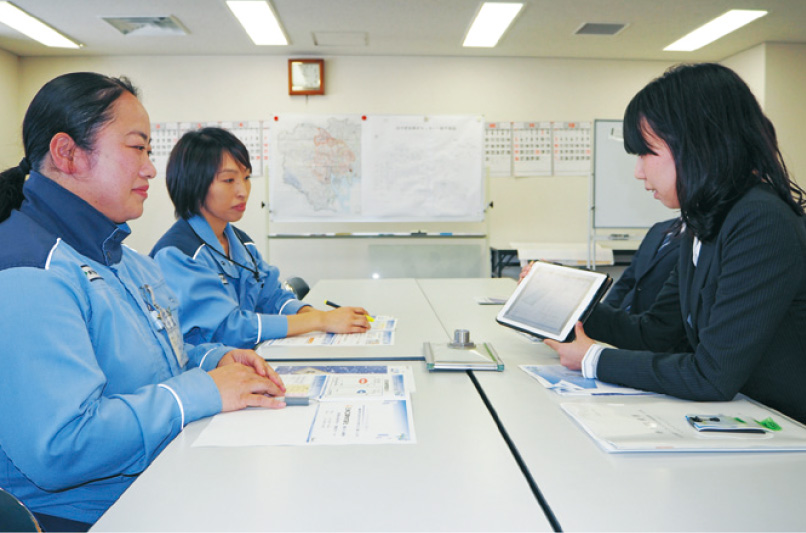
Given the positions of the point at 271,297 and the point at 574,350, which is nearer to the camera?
the point at 574,350

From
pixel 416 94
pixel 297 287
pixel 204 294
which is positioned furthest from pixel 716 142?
pixel 416 94

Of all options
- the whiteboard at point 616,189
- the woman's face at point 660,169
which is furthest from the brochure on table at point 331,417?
the whiteboard at point 616,189

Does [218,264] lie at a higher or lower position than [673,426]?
higher

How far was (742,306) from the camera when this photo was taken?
1.03 meters

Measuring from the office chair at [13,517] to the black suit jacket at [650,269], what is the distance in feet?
6.46

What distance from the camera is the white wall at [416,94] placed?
4.97 meters

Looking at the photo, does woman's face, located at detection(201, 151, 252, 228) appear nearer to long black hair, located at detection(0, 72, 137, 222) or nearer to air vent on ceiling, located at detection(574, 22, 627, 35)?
long black hair, located at detection(0, 72, 137, 222)

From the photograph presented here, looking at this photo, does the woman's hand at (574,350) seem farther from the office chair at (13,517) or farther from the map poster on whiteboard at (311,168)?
the map poster on whiteboard at (311,168)

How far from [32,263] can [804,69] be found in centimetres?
574

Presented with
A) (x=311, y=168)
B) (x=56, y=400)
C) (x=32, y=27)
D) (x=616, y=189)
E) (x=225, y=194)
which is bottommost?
(x=56, y=400)

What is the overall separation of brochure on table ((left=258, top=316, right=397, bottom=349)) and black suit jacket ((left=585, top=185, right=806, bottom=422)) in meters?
0.66

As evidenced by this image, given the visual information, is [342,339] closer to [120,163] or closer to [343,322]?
[343,322]

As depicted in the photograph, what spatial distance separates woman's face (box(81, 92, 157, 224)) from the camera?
1040 mm

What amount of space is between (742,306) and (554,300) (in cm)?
50
